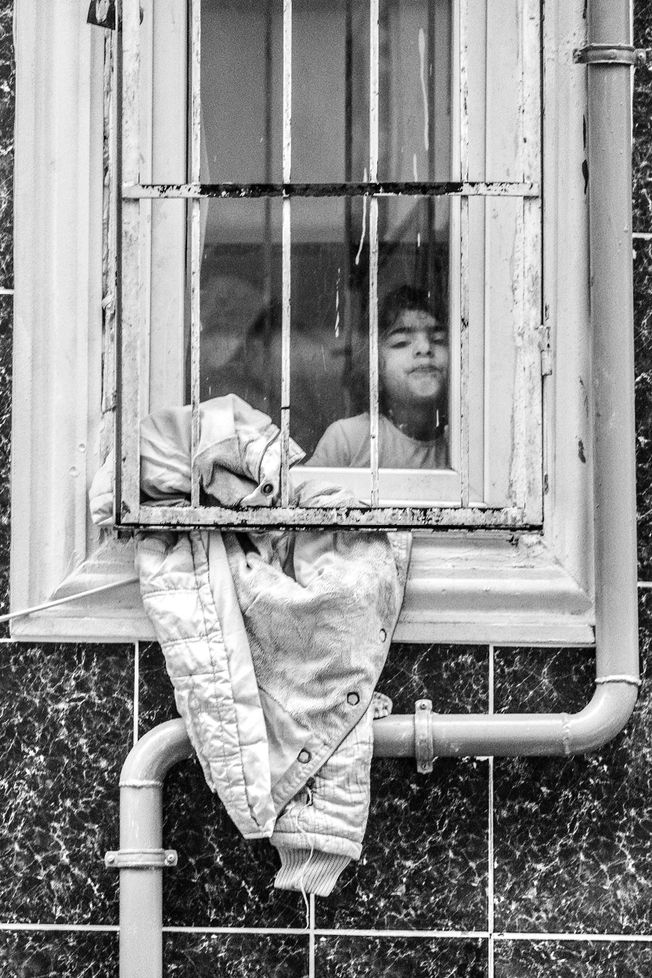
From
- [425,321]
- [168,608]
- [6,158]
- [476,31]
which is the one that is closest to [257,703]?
[168,608]

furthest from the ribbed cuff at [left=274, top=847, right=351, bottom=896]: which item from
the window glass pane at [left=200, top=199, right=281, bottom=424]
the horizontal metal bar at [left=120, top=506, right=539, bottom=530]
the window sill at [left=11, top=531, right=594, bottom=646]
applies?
the window glass pane at [left=200, top=199, right=281, bottom=424]

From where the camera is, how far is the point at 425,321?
2.90 m

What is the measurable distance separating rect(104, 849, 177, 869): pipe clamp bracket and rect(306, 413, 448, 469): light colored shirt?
802 millimetres

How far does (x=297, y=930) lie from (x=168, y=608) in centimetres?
65

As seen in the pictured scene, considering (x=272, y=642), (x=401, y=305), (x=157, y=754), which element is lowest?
(x=157, y=754)

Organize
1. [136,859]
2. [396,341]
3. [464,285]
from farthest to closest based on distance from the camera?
[396,341] → [464,285] → [136,859]

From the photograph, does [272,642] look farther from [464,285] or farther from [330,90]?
[330,90]

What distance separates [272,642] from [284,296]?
0.66 meters

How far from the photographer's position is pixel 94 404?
283 cm

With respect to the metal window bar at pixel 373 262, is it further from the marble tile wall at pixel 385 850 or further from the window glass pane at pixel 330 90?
the marble tile wall at pixel 385 850

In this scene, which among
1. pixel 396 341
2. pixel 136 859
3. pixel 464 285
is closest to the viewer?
pixel 136 859

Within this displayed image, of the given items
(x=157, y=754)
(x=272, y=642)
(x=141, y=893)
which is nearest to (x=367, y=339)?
(x=272, y=642)

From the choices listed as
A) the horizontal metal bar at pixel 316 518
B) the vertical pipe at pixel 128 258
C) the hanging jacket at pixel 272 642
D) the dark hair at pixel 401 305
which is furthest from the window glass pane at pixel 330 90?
the horizontal metal bar at pixel 316 518

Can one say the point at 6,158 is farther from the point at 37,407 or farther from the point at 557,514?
the point at 557,514
